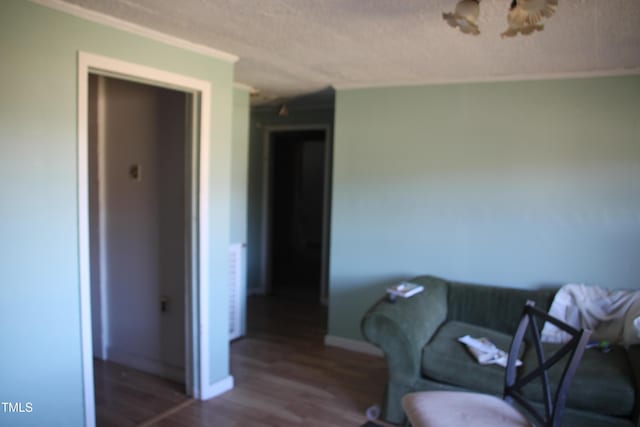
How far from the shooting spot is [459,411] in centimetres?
210

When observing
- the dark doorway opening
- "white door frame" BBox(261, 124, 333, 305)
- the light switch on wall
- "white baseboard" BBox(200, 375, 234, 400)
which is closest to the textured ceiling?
the light switch on wall

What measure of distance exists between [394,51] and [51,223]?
2.13 metres

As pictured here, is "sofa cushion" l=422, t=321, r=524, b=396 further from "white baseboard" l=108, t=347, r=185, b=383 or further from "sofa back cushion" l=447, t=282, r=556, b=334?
"white baseboard" l=108, t=347, r=185, b=383

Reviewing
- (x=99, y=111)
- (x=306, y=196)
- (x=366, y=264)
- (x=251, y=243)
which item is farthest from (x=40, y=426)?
(x=306, y=196)

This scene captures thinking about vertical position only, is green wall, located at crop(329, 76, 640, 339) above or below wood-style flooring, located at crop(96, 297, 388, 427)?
above

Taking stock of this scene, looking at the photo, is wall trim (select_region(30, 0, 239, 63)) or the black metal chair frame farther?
wall trim (select_region(30, 0, 239, 63))

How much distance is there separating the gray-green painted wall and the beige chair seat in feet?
13.5

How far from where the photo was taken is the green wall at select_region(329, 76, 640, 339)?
11.2ft

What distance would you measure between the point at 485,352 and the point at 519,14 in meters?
2.01

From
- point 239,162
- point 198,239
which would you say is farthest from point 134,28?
point 239,162

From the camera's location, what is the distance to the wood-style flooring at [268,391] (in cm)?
303

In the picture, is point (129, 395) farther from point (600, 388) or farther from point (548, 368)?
point (600, 388)

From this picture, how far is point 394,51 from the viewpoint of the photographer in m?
2.98

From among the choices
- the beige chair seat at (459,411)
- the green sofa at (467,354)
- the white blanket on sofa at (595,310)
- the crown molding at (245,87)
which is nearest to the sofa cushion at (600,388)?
the green sofa at (467,354)
